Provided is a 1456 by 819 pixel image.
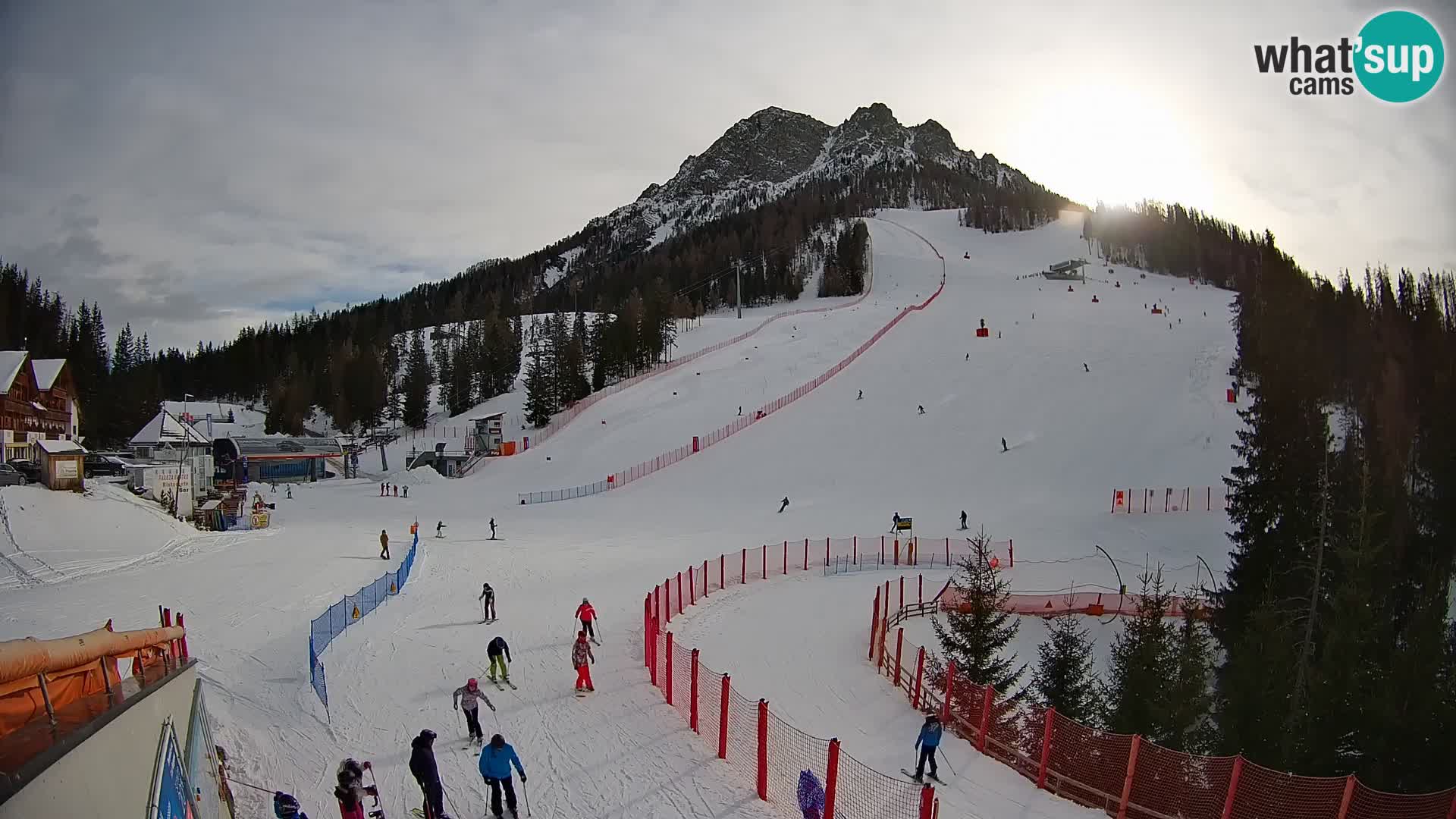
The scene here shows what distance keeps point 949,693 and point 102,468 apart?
51.7 meters

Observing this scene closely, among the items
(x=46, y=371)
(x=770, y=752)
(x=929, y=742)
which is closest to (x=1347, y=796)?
(x=929, y=742)

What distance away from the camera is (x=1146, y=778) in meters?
10.2

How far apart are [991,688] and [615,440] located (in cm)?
4061

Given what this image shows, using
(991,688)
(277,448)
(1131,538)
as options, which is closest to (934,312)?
(1131,538)

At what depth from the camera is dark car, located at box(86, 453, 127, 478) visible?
44750mm

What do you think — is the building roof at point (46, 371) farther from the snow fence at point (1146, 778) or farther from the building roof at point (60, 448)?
the snow fence at point (1146, 778)

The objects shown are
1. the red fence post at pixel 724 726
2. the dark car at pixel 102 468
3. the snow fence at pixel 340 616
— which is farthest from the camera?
the dark car at pixel 102 468

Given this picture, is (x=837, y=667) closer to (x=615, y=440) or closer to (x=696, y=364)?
(x=615, y=440)

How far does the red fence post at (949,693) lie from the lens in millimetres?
13570

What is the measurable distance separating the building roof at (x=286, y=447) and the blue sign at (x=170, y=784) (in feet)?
203

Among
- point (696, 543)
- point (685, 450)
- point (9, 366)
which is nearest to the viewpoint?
point (696, 543)

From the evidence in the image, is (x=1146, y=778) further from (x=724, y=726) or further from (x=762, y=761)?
(x=724, y=726)

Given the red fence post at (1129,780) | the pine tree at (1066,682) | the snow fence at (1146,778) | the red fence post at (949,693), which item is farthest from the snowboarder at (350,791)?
the pine tree at (1066,682)

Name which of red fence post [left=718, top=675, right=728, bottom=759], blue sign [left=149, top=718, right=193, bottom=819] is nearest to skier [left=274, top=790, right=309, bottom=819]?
blue sign [left=149, top=718, right=193, bottom=819]
